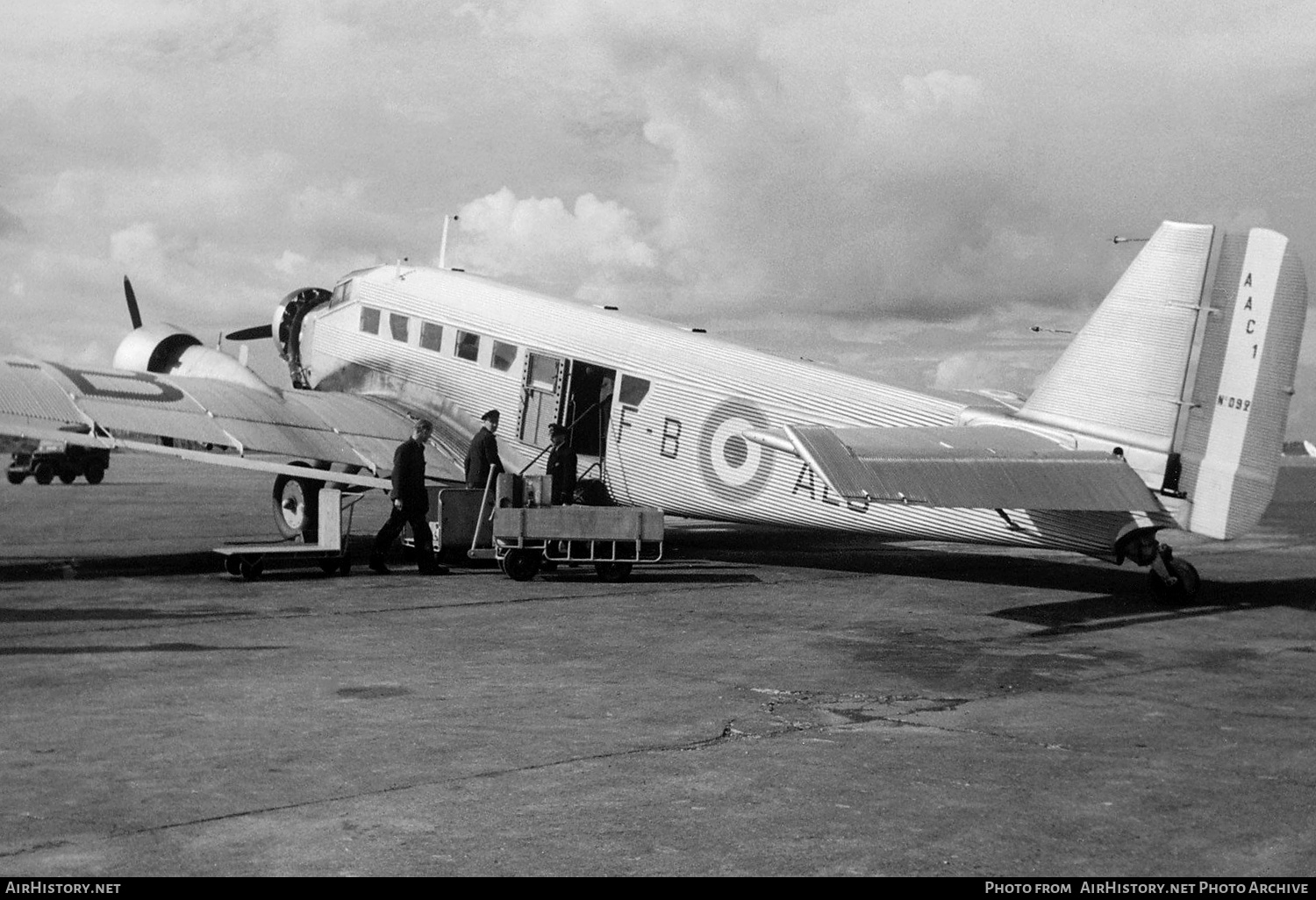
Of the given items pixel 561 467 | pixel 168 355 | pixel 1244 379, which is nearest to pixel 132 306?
pixel 168 355

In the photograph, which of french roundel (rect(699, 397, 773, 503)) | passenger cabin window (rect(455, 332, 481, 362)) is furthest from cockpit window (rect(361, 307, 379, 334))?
french roundel (rect(699, 397, 773, 503))

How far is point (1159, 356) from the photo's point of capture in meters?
12.1

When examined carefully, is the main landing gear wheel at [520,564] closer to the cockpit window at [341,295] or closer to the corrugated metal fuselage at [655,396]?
the corrugated metal fuselage at [655,396]

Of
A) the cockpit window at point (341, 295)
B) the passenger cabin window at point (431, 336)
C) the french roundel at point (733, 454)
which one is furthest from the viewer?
the cockpit window at point (341, 295)

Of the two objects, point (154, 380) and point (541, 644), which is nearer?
point (541, 644)

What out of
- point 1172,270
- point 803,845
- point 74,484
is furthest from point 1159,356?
point 74,484

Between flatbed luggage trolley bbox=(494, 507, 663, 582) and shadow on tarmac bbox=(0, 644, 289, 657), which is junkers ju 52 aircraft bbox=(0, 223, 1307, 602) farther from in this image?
shadow on tarmac bbox=(0, 644, 289, 657)

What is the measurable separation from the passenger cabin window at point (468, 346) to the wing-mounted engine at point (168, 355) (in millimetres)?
3614

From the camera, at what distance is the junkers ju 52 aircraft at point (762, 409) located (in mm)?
11492

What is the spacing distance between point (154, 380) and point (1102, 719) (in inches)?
514

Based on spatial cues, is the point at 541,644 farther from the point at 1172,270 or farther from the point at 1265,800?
the point at 1172,270

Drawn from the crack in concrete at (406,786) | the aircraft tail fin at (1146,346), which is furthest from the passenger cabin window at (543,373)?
the crack in concrete at (406,786)

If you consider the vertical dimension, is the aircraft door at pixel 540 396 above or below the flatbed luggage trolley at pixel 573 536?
above

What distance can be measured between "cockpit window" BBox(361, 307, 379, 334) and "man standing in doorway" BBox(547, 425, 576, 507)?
4.62m
